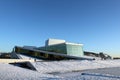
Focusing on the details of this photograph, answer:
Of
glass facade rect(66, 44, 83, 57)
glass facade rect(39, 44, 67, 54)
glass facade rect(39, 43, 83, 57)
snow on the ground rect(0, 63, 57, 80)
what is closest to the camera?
snow on the ground rect(0, 63, 57, 80)

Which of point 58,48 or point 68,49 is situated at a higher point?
point 58,48

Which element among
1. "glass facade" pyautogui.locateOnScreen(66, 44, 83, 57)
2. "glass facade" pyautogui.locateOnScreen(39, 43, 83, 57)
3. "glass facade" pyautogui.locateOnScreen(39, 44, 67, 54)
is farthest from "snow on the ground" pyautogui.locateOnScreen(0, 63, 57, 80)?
"glass facade" pyautogui.locateOnScreen(39, 44, 67, 54)

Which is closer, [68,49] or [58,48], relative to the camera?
[68,49]

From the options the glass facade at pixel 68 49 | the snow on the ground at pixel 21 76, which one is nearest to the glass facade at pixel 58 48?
the glass facade at pixel 68 49

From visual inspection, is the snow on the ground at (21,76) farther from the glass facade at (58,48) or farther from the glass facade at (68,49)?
the glass facade at (58,48)

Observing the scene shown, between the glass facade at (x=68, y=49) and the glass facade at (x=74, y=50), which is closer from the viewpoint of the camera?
the glass facade at (x=68, y=49)

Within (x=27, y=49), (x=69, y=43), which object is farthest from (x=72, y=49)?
(x=27, y=49)

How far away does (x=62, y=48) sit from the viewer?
172 ft

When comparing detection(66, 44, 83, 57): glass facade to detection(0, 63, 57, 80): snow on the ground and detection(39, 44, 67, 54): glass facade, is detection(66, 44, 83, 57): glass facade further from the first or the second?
detection(0, 63, 57, 80): snow on the ground

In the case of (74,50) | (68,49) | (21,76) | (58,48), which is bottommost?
(21,76)

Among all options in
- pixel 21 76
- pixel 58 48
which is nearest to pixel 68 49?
pixel 58 48

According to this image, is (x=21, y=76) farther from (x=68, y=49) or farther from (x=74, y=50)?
(x=74, y=50)

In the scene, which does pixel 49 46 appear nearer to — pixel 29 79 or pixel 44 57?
pixel 44 57

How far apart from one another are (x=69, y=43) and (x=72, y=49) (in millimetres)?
1735
